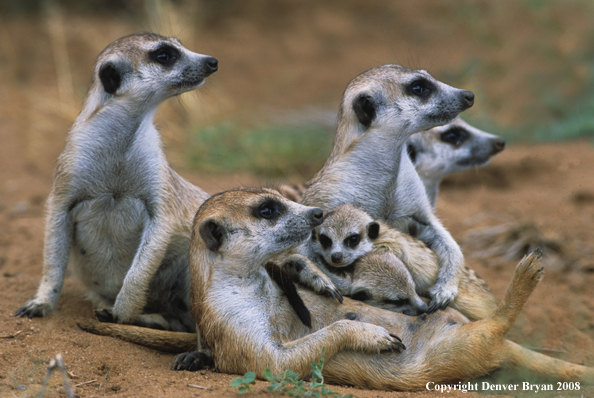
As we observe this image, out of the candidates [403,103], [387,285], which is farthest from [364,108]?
[387,285]

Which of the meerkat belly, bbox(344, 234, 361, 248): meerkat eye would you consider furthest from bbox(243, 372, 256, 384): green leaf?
the meerkat belly

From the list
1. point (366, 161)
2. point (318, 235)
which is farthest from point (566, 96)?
point (318, 235)

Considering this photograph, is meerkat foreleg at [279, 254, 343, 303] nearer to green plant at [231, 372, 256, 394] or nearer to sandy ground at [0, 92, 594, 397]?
sandy ground at [0, 92, 594, 397]

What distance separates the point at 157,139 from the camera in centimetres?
441

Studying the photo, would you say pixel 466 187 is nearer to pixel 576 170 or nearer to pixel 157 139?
pixel 576 170

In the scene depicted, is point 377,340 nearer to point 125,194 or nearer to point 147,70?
point 125,194

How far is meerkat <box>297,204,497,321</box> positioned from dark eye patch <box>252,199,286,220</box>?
1.49 feet

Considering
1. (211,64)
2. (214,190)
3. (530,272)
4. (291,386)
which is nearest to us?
(291,386)

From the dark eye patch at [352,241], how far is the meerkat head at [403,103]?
34.6 inches

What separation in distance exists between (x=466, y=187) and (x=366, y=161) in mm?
4223

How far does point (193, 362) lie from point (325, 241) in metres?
1.05

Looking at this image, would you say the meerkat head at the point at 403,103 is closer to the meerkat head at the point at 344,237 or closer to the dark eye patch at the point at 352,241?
the meerkat head at the point at 344,237

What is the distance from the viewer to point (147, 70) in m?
4.26

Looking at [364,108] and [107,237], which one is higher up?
[364,108]
